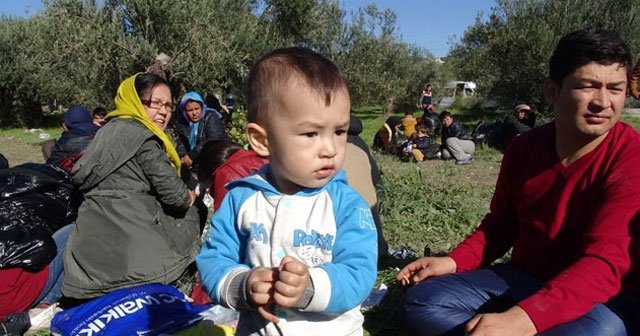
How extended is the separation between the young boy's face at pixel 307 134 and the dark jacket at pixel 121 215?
96.1 inches

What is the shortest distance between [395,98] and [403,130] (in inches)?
541

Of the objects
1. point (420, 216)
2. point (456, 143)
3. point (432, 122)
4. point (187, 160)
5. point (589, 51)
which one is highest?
point (589, 51)

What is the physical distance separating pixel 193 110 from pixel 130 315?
4.54m

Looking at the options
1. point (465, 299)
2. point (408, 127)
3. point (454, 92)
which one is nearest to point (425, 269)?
point (465, 299)

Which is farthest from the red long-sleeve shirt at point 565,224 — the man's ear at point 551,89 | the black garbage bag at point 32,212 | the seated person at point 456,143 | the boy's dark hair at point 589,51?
the seated person at point 456,143

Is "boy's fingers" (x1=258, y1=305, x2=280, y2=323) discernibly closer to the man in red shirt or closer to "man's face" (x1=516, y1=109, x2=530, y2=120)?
the man in red shirt

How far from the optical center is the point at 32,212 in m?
3.80

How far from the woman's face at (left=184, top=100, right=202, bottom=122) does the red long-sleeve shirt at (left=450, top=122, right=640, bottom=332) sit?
17.3ft

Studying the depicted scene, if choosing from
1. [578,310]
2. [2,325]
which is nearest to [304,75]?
[578,310]

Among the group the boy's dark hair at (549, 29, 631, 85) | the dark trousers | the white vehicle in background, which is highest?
the white vehicle in background

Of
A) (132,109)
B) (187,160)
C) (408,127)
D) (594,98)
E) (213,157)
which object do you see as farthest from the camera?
(408,127)

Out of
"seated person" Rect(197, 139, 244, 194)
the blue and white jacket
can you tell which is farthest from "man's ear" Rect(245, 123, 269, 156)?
"seated person" Rect(197, 139, 244, 194)

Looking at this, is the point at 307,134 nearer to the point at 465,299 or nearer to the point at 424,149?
the point at 465,299

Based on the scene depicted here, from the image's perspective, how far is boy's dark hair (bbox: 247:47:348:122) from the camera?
1.48 meters
